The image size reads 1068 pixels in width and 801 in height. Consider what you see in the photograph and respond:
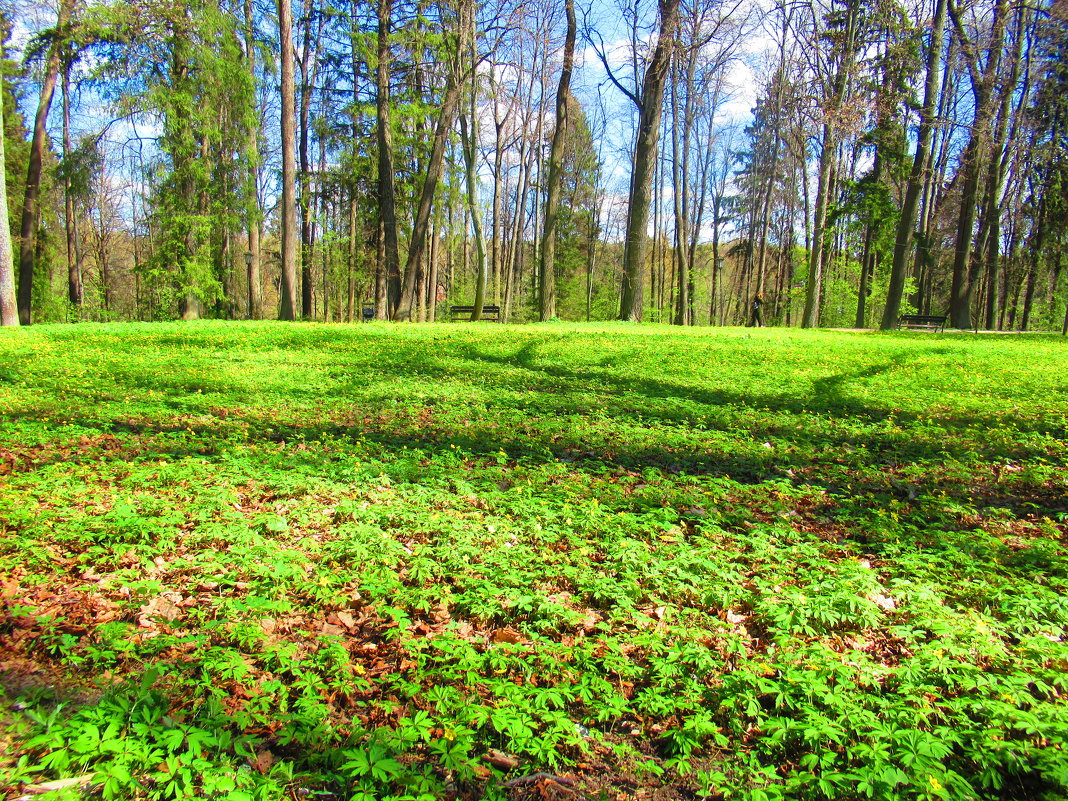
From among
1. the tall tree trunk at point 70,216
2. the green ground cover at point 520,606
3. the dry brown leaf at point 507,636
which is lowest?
the dry brown leaf at point 507,636

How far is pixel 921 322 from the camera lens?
2005cm

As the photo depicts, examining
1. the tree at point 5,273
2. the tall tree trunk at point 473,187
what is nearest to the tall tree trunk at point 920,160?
the tall tree trunk at point 473,187

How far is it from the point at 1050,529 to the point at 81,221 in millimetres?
43293

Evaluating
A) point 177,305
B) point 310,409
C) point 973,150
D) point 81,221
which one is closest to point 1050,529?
point 310,409

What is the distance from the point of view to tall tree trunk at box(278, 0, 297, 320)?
15188 mm

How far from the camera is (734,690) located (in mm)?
2330

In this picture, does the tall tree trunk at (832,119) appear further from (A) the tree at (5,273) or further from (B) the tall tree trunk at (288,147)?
(A) the tree at (5,273)

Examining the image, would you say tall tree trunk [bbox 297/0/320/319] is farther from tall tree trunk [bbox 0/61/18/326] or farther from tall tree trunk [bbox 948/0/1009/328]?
tall tree trunk [bbox 948/0/1009/328]

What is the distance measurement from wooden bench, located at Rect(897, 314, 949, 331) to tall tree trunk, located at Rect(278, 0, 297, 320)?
64.1 feet

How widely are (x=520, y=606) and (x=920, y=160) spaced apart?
68.2ft

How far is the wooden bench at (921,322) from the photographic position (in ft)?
62.5

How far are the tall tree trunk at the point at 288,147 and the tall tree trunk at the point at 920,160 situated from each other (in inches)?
717

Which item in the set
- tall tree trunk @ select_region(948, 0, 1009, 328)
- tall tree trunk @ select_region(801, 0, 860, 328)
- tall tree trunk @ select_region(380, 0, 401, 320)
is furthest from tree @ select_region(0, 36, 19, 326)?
tall tree trunk @ select_region(948, 0, 1009, 328)

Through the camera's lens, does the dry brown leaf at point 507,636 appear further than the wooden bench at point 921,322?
No
